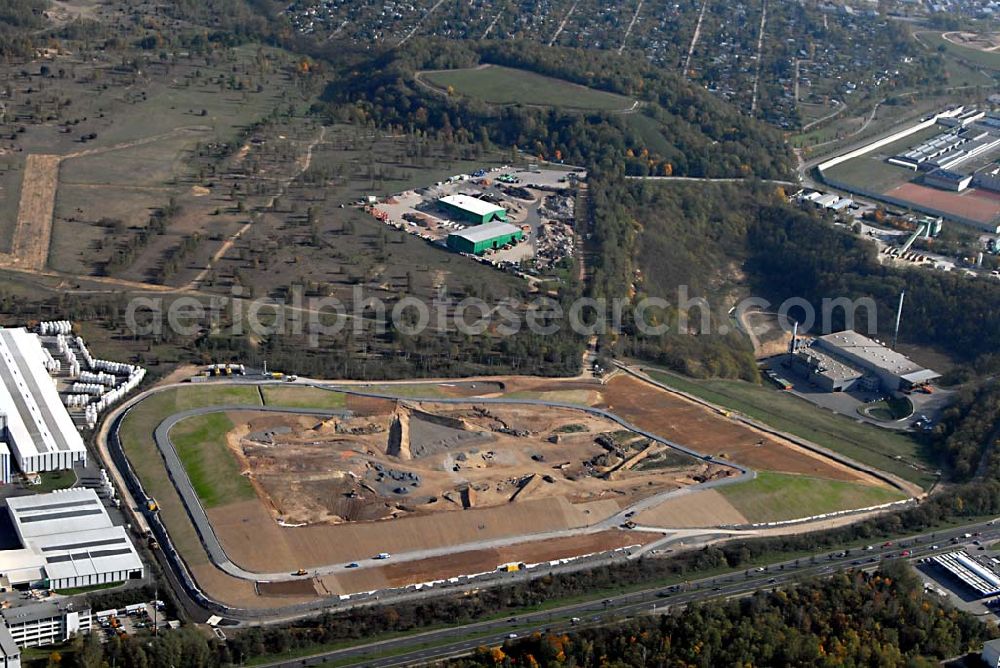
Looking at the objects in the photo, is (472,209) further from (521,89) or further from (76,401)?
(76,401)

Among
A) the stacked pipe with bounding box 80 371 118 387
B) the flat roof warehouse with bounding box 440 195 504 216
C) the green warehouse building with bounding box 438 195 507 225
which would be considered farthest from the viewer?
the flat roof warehouse with bounding box 440 195 504 216

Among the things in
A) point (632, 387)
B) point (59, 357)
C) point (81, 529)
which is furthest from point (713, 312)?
point (81, 529)

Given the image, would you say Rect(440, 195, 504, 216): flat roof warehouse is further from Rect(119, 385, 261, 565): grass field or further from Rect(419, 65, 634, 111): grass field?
Rect(119, 385, 261, 565): grass field

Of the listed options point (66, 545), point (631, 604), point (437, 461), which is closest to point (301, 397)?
point (437, 461)

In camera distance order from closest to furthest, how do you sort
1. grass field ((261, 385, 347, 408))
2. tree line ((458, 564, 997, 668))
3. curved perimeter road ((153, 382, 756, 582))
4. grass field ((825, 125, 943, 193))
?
tree line ((458, 564, 997, 668)) < curved perimeter road ((153, 382, 756, 582)) < grass field ((261, 385, 347, 408)) < grass field ((825, 125, 943, 193))

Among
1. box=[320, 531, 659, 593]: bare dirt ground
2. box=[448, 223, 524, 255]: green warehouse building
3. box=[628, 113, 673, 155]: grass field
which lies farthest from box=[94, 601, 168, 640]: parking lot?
box=[628, 113, 673, 155]: grass field

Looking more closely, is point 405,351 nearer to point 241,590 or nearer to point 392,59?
point 241,590

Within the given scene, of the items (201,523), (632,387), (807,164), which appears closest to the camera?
(201,523)
